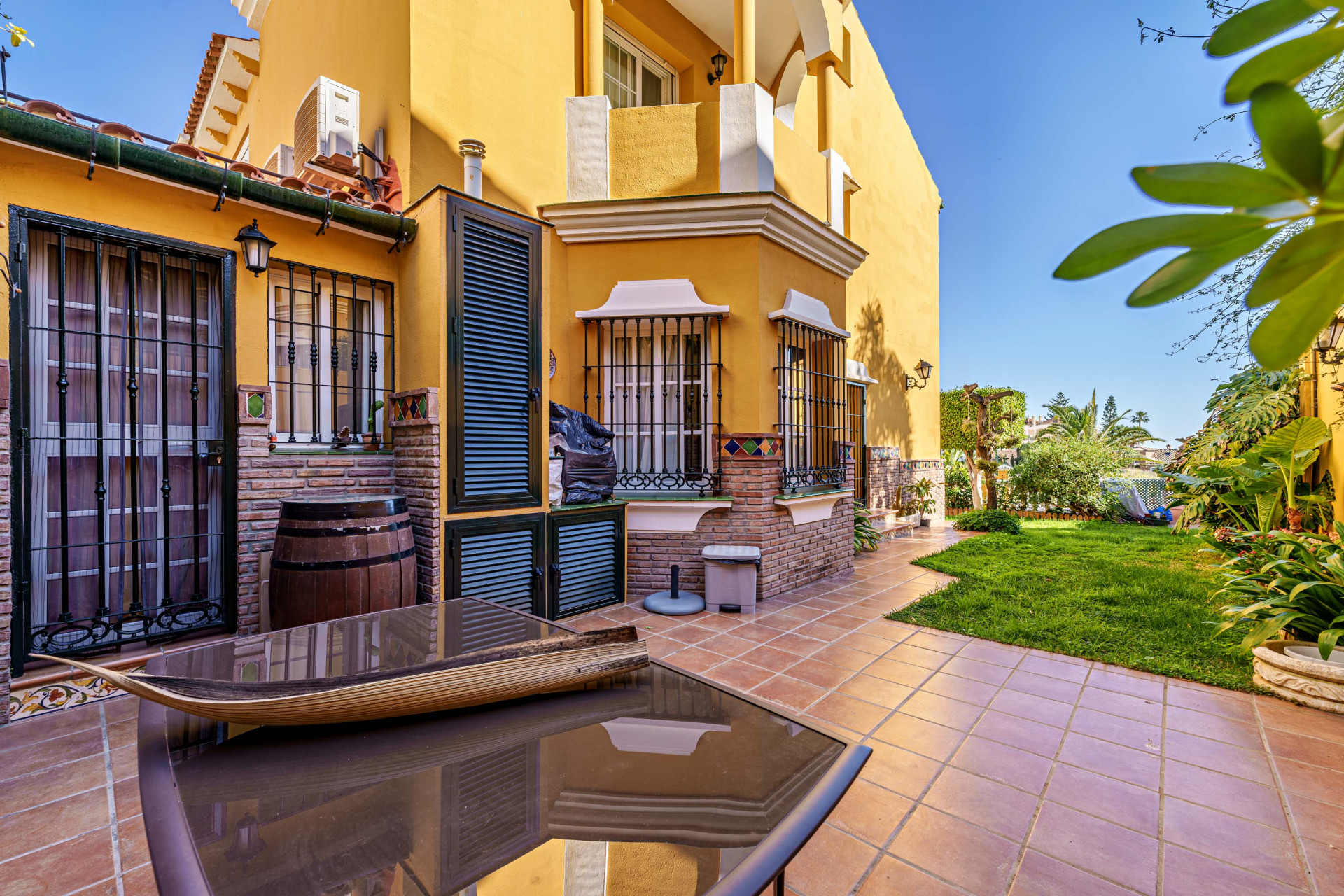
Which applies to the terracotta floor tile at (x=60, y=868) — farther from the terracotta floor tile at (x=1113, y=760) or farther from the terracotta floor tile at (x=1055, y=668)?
the terracotta floor tile at (x=1055, y=668)

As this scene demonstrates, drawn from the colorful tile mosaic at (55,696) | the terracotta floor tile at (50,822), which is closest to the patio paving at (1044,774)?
the terracotta floor tile at (50,822)

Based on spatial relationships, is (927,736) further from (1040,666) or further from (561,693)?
(561,693)

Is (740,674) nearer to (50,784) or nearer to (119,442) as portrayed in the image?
(50,784)

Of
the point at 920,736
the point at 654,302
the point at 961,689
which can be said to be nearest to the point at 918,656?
the point at 961,689

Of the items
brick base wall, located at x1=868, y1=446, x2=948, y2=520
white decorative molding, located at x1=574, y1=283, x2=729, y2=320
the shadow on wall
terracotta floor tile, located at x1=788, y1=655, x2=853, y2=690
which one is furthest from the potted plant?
brick base wall, located at x1=868, y1=446, x2=948, y2=520

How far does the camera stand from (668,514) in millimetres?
5406

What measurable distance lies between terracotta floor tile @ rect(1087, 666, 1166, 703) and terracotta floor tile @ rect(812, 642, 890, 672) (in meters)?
1.27

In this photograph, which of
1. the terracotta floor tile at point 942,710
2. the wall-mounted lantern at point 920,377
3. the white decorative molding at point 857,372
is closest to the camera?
the terracotta floor tile at point 942,710

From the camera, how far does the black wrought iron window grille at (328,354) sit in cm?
402

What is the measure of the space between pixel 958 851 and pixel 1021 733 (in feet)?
3.45

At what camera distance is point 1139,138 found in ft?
2.85

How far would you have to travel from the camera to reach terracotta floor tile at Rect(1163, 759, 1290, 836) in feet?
7.35

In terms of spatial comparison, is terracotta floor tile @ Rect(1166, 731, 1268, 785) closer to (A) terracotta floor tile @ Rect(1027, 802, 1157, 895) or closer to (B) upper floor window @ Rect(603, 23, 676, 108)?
(A) terracotta floor tile @ Rect(1027, 802, 1157, 895)

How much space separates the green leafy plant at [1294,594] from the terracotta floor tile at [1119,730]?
41.8 inches
